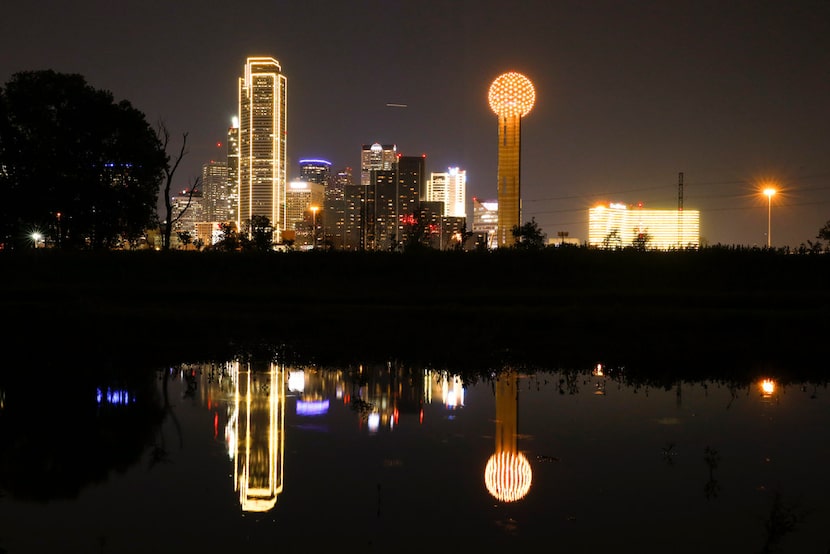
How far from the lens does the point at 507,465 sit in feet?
33.6

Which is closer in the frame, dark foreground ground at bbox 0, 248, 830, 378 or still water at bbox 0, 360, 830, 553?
still water at bbox 0, 360, 830, 553

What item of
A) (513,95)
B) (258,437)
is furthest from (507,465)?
(513,95)

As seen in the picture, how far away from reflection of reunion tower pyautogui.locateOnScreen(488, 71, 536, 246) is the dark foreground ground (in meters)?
19.8

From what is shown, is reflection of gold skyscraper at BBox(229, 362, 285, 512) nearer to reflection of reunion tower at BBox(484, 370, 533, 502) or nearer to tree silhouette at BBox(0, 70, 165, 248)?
reflection of reunion tower at BBox(484, 370, 533, 502)

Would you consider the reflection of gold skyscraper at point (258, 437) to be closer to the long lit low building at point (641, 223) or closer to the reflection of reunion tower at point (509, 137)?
the reflection of reunion tower at point (509, 137)

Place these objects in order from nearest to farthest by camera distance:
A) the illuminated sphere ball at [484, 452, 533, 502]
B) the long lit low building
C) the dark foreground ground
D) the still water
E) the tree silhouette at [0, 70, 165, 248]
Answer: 1. the still water
2. the illuminated sphere ball at [484, 452, 533, 502]
3. the dark foreground ground
4. the tree silhouette at [0, 70, 165, 248]
5. the long lit low building

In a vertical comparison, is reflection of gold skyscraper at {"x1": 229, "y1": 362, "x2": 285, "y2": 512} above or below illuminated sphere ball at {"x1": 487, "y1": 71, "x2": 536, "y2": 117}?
below

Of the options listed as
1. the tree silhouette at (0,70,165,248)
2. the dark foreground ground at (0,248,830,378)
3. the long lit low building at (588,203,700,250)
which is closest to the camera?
the dark foreground ground at (0,248,830,378)

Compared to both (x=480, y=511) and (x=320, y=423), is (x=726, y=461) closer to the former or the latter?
(x=480, y=511)

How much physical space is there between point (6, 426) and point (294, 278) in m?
37.5

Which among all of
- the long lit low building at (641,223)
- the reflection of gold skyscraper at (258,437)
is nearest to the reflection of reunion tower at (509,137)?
the long lit low building at (641,223)

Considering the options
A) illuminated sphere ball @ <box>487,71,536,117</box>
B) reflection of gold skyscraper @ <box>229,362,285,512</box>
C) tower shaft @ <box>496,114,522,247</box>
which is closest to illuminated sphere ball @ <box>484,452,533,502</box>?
reflection of gold skyscraper @ <box>229,362,285,512</box>

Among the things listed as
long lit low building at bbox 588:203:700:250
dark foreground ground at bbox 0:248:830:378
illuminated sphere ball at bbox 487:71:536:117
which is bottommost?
dark foreground ground at bbox 0:248:830:378

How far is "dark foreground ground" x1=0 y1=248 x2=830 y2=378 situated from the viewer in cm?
2069
